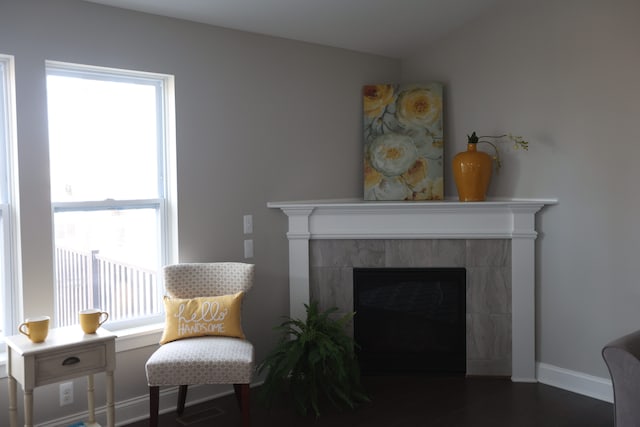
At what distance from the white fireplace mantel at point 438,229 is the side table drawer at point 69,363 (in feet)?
4.81

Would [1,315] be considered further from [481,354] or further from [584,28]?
[584,28]

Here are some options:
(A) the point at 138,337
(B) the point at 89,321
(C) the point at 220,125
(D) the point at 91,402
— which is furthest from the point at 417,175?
(D) the point at 91,402

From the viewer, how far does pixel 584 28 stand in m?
3.52

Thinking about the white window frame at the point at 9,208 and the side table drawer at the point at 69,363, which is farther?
the white window frame at the point at 9,208

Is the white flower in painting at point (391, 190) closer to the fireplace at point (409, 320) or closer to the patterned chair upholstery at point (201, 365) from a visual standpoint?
the fireplace at point (409, 320)

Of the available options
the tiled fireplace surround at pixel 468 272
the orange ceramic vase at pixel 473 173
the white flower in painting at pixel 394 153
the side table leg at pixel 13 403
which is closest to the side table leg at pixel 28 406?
the side table leg at pixel 13 403

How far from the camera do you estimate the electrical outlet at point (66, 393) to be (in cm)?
303

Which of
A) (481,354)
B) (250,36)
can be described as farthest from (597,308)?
(250,36)

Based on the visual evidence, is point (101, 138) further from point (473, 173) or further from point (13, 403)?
point (473, 173)

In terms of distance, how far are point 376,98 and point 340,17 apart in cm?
74

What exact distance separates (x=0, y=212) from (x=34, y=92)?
62 centimetres

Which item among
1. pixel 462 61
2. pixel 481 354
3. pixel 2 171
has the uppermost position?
pixel 462 61

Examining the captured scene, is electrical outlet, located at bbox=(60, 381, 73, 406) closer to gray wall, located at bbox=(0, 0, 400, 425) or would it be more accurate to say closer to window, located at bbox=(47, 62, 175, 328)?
gray wall, located at bbox=(0, 0, 400, 425)

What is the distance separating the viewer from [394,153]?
4.24 meters
